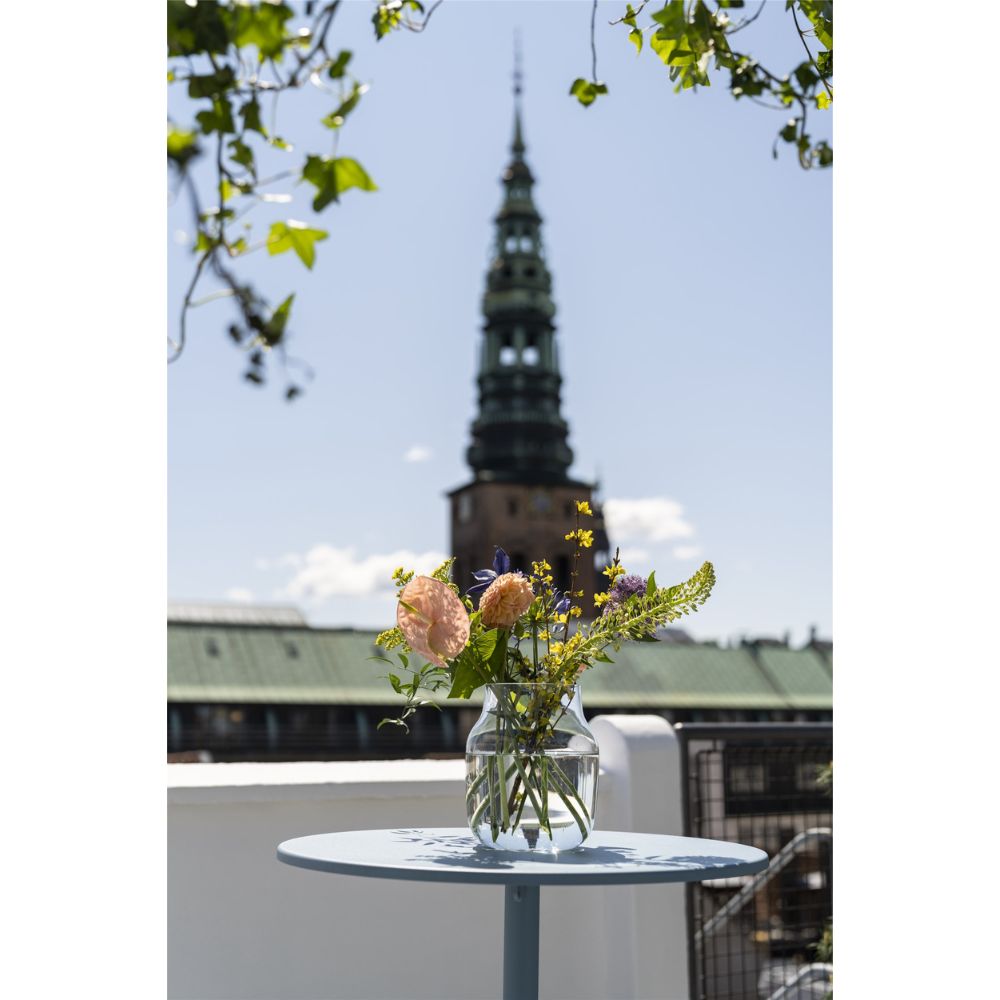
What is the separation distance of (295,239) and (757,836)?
11.3 feet

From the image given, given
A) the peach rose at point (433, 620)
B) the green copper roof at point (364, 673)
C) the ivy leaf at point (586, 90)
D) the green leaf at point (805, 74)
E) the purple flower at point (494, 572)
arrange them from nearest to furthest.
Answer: the peach rose at point (433, 620) < the purple flower at point (494, 572) < the ivy leaf at point (586, 90) < the green leaf at point (805, 74) < the green copper roof at point (364, 673)

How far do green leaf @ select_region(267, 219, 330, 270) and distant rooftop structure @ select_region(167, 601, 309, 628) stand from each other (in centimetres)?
4630

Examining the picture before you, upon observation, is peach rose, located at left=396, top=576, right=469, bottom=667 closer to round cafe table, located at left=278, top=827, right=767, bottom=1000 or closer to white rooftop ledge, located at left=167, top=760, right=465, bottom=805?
round cafe table, located at left=278, top=827, right=767, bottom=1000

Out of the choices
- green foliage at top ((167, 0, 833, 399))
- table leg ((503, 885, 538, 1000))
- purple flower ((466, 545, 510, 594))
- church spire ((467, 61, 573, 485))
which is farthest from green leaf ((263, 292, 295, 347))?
church spire ((467, 61, 573, 485))

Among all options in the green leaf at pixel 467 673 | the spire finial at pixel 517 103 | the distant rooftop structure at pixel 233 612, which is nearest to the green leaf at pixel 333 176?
the green leaf at pixel 467 673

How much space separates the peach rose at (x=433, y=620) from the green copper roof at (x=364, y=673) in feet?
114

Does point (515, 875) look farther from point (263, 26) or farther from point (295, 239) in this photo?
point (263, 26)

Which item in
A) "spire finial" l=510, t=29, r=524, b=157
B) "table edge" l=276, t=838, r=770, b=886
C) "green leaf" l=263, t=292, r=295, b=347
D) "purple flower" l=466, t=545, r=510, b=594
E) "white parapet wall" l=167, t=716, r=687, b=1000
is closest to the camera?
"green leaf" l=263, t=292, r=295, b=347

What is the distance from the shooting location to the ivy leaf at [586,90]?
222 centimetres

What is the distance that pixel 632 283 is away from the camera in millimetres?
50594

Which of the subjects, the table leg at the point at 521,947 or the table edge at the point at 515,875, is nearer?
the table edge at the point at 515,875

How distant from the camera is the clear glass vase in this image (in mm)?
1983

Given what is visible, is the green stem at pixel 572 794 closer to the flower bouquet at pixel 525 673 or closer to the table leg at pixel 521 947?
the flower bouquet at pixel 525 673
